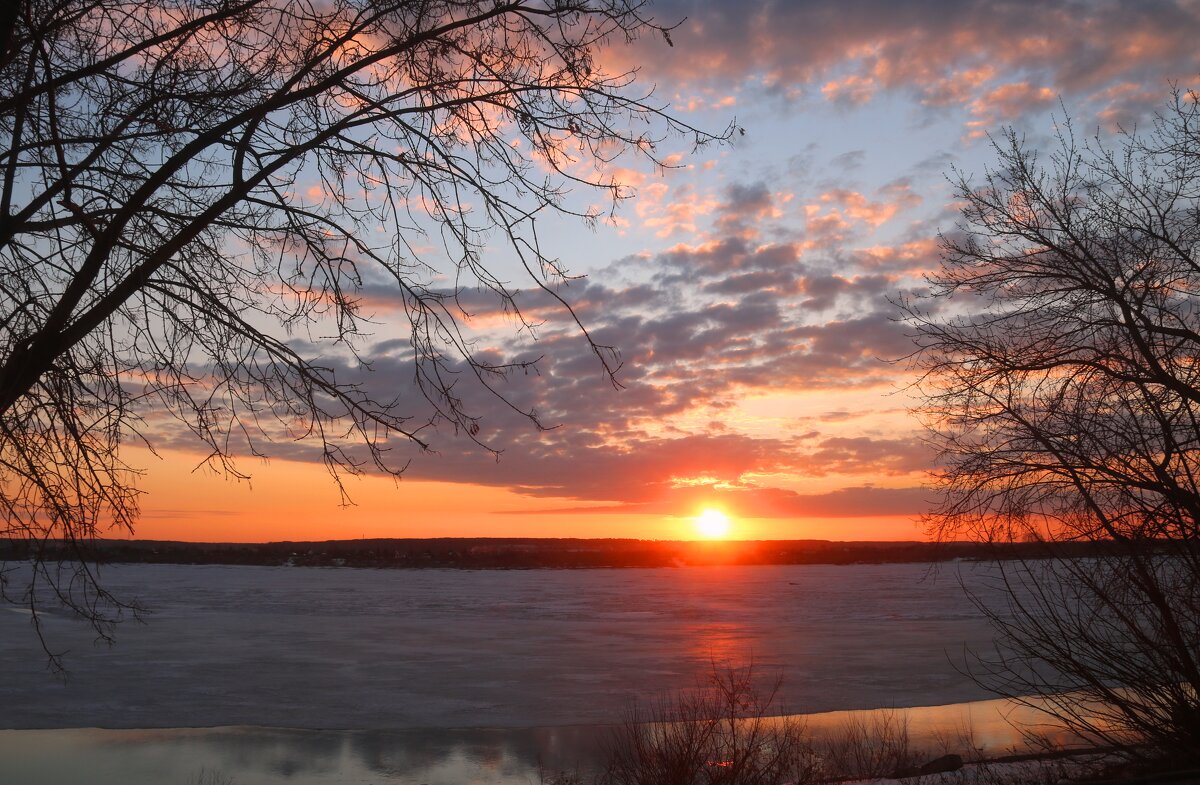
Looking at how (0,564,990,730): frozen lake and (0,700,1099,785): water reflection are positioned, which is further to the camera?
(0,564,990,730): frozen lake

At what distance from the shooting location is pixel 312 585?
156 feet

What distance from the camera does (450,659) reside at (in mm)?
19750

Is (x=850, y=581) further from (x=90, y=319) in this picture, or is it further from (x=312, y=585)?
(x=90, y=319)

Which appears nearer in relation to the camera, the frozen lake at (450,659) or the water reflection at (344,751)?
the water reflection at (344,751)

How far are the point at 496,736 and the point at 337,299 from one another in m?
9.49

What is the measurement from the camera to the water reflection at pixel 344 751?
34.4 ft

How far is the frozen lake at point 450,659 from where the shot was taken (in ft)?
46.7

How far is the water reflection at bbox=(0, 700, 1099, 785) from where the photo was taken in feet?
34.4

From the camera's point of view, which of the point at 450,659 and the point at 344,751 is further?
the point at 450,659

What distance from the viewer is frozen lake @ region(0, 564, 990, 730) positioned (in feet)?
46.7

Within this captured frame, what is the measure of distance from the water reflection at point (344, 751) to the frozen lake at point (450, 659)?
0.56 m

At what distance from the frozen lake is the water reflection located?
1.85ft

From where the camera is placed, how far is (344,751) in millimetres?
11828

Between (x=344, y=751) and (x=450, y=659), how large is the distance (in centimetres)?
799
